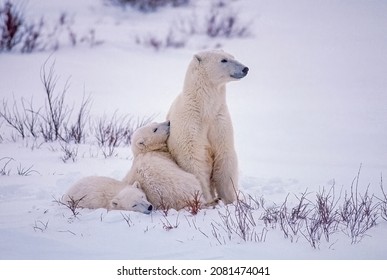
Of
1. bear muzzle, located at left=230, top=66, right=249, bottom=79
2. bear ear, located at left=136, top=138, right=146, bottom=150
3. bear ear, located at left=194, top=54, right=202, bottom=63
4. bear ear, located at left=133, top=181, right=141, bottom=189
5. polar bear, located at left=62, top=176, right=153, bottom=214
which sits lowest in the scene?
polar bear, located at left=62, top=176, right=153, bottom=214

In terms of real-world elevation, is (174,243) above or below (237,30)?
below

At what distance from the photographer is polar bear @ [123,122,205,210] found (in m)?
3.81

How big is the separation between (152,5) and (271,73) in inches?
186

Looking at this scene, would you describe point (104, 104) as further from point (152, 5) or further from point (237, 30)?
point (152, 5)

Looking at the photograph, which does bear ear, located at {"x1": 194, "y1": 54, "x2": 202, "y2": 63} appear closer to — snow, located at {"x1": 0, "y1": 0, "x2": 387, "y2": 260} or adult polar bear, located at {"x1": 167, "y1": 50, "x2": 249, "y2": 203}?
adult polar bear, located at {"x1": 167, "y1": 50, "x2": 249, "y2": 203}

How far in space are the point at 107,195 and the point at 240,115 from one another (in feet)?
13.1

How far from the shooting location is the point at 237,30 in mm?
12031

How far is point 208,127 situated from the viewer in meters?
4.25

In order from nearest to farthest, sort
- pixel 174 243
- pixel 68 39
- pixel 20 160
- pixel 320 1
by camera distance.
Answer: pixel 174 243 → pixel 20 160 → pixel 320 1 → pixel 68 39

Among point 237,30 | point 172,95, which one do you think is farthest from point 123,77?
point 237,30

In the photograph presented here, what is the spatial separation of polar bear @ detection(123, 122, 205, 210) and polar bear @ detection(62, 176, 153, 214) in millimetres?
104

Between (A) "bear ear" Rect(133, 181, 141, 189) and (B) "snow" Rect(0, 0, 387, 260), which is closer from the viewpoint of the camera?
(B) "snow" Rect(0, 0, 387, 260)

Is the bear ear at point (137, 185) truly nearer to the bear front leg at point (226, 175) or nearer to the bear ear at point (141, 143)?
the bear ear at point (141, 143)

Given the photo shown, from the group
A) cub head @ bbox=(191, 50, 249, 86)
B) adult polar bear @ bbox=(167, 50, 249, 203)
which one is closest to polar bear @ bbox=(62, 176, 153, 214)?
adult polar bear @ bbox=(167, 50, 249, 203)
